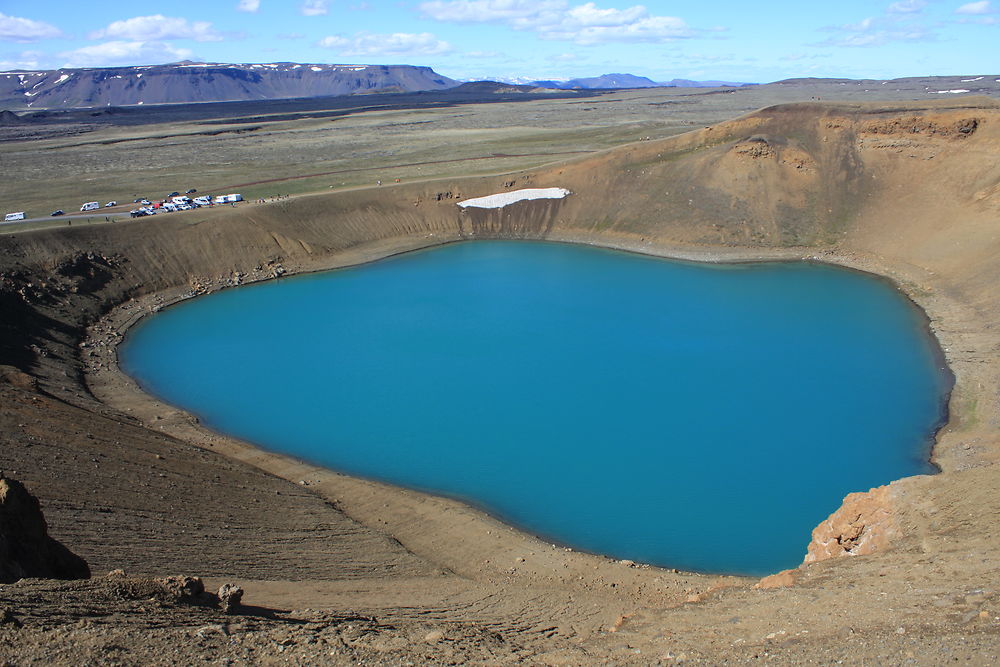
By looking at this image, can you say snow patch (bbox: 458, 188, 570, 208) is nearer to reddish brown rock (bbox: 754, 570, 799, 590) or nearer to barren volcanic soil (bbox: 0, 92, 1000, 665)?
barren volcanic soil (bbox: 0, 92, 1000, 665)

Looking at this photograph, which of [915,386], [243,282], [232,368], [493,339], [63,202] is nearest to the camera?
[915,386]

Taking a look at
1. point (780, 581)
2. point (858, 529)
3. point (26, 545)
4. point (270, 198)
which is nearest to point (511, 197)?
point (270, 198)

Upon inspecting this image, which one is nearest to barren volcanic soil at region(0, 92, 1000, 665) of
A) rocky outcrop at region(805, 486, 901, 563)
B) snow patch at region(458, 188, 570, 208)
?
rocky outcrop at region(805, 486, 901, 563)

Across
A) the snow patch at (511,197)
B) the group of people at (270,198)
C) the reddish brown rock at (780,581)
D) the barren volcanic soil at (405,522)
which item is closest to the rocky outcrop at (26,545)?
the barren volcanic soil at (405,522)

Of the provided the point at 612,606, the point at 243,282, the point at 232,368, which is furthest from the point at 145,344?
the point at 612,606

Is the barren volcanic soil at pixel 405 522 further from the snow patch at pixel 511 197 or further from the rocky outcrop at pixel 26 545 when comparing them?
the snow patch at pixel 511 197

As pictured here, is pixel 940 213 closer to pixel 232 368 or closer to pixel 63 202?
pixel 232 368

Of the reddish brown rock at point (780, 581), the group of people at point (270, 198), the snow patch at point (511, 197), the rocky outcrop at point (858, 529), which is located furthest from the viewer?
the snow patch at point (511, 197)
